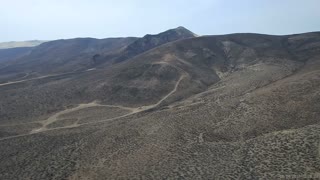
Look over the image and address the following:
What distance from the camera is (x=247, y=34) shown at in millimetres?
112125

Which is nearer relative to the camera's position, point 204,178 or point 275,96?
point 204,178

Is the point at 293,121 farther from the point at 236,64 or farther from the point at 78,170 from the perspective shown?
the point at 236,64

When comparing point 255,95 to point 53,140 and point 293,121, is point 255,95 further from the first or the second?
point 53,140

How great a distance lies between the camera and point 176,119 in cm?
5169

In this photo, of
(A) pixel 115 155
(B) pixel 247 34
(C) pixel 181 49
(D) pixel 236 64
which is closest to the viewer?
(A) pixel 115 155

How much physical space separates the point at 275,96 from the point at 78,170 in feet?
101

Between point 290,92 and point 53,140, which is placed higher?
point 290,92

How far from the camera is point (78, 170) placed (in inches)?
1505

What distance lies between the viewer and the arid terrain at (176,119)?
3656cm

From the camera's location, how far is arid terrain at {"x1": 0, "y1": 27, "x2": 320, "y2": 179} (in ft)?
120

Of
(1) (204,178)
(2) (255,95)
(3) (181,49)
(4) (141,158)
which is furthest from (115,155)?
(3) (181,49)

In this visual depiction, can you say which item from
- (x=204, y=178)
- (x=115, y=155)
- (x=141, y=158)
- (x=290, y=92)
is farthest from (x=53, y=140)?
(x=290, y=92)

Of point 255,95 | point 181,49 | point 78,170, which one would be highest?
point 181,49

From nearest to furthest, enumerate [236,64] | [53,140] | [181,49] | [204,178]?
[204,178]
[53,140]
[236,64]
[181,49]
